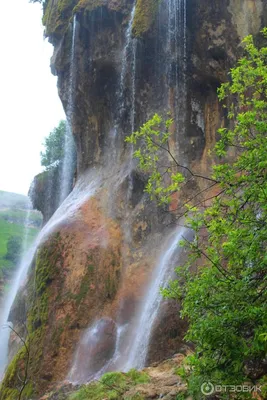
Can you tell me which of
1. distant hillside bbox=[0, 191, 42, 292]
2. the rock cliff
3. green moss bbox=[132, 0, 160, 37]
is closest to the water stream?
the rock cliff

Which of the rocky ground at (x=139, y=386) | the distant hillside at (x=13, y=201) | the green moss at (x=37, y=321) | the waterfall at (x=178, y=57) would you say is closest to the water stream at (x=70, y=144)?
the waterfall at (x=178, y=57)

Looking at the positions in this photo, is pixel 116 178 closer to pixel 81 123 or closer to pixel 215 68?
pixel 81 123

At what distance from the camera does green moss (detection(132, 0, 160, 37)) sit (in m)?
17.7

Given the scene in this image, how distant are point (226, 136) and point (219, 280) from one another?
6.75 ft

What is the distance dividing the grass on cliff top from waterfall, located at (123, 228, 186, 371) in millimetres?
1882

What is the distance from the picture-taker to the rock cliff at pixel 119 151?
14.6m

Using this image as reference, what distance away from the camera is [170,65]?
17625 millimetres

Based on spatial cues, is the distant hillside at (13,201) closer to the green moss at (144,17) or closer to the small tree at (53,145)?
the small tree at (53,145)

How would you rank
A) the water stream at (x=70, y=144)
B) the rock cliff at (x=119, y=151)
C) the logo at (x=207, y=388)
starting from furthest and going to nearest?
the water stream at (x=70, y=144), the rock cliff at (x=119, y=151), the logo at (x=207, y=388)

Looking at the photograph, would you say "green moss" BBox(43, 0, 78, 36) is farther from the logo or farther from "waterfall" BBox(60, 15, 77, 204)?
the logo

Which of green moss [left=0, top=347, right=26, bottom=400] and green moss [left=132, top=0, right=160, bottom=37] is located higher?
green moss [left=132, top=0, right=160, bottom=37]

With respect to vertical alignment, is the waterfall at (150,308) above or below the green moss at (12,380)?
above

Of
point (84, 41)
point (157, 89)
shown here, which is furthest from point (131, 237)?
point (84, 41)

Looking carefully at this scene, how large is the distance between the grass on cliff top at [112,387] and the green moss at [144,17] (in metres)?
13.5
